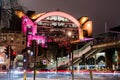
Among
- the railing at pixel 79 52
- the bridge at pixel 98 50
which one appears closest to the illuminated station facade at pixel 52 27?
the bridge at pixel 98 50

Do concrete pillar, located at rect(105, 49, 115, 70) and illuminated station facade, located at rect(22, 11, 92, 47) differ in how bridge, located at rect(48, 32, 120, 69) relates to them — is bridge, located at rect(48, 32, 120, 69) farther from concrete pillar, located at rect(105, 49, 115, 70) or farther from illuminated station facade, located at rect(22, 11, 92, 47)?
illuminated station facade, located at rect(22, 11, 92, 47)

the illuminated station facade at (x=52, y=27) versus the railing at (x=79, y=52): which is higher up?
the illuminated station facade at (x=52, y=27)

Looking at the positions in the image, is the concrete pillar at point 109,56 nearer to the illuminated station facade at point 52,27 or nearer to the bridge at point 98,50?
the bridge at point 98,50

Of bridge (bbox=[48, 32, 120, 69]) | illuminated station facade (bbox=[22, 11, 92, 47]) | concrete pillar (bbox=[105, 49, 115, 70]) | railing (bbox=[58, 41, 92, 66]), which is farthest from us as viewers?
illuminated station facade (bbox=[22, 11, 92, 47])

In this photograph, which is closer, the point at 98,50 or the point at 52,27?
the point at 98,50

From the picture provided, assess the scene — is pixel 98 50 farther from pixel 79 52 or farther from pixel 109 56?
pixel 109 56

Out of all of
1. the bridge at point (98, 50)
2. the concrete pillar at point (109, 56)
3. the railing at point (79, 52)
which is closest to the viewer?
the bridge at point (98, 50)

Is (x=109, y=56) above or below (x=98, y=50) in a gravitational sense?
below

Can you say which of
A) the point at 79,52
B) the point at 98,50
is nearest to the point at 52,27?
the point at 79,52

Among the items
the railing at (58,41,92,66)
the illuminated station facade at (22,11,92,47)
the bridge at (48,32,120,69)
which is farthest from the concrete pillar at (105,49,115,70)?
the illuminated station facade at (22,11,92,47)

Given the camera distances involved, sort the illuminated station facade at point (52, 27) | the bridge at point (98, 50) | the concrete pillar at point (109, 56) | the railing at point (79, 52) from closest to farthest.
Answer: the bridge at point (98, 50)
the railing at point (79, 52)
the concrete pillar at point (109, 56)
the illuminated station facade at point (52, 27)

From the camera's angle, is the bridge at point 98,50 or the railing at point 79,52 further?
the railing at point 79,52

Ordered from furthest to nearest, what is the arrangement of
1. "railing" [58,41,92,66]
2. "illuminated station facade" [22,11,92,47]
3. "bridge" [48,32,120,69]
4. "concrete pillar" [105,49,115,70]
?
"illuminated station facade" [22,11,92,47], "concrete pillar" [105,49,115,70], "railing" [58,41,92,66], "bridge" [48,32,120,69]

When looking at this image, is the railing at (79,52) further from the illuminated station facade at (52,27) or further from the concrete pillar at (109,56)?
the illuminated station facade at (52,27)
